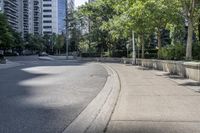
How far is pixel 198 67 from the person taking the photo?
60.7ft

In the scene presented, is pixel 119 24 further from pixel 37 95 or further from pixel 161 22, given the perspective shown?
pixel 37 95

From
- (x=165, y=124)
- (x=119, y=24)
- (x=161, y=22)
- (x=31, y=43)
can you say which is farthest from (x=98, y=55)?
(x=31, y=43)

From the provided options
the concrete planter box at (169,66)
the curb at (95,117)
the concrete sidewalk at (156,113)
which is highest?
the concrete planter box at (169,66)

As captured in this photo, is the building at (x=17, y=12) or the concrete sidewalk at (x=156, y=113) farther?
the building at (x=17, y=12)

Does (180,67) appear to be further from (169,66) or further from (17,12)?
(17,12)

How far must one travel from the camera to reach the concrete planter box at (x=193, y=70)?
1876 cm

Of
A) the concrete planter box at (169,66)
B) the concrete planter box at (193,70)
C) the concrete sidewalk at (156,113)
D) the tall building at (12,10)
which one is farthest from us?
the tall building at (12,10)

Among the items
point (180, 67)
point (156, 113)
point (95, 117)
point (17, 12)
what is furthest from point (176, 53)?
point (17, 12)

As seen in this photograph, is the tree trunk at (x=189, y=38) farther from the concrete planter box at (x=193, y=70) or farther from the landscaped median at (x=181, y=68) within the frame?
the concrete planter box at (x=193, y=70)

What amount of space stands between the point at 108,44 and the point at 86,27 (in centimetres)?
850

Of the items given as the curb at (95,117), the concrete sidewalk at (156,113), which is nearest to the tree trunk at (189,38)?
the concrete sidewalk at (156,113)

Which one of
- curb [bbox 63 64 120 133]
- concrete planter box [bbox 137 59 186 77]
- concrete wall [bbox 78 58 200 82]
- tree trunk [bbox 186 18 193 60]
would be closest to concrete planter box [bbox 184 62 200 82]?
concrete wall [bbox 78 58 200 82]

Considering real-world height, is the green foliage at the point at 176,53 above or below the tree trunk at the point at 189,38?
below

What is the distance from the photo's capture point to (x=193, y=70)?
19797 millimetres
